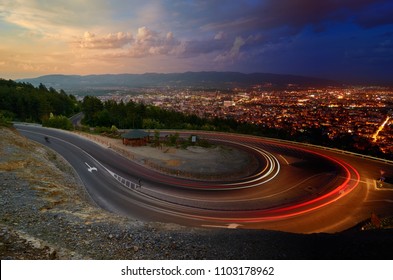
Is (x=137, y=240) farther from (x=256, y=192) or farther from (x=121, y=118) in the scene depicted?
(x=121, y=118)

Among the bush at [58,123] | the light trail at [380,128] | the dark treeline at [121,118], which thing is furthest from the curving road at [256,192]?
the light trail at [380,128]

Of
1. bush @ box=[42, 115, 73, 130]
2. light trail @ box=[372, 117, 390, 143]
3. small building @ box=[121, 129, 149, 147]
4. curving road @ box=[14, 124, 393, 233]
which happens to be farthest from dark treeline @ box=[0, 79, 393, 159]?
small building @ box=[121, 129, 149, 147]

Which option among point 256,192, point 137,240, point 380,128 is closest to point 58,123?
point 256,192

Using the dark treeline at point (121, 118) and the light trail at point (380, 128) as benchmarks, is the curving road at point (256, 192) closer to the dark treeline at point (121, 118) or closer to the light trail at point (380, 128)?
the dark treeline at point (121, 118)

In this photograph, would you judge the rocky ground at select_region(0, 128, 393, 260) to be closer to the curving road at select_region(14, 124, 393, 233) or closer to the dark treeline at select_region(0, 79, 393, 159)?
the curving road at select_region(14, 124, 393, 233)

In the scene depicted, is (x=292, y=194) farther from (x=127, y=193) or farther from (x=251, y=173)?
(x=127, y=193)
